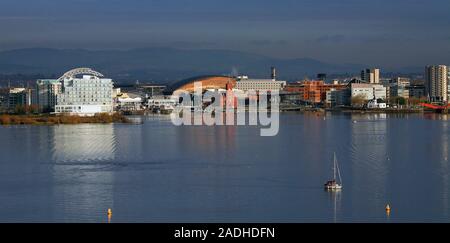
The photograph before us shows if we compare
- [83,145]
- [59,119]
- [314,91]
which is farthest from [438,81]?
[83,145]

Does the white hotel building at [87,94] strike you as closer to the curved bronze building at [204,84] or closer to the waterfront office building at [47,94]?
the waterfront office building at [47,94]

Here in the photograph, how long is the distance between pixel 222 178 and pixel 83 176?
3.48ft

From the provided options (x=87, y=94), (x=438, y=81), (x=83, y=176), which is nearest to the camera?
(x=83, y=176)

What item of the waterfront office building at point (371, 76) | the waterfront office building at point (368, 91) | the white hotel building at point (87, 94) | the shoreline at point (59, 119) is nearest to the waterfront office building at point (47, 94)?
the white hotel building at point (87, 94)

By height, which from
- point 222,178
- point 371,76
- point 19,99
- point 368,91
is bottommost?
point 222,178

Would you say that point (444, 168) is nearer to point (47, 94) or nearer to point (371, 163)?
point (371, 163)

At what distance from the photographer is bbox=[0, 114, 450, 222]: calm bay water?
5062mm

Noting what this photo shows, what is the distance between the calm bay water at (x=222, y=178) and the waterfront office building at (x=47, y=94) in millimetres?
7083

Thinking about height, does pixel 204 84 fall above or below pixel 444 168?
above

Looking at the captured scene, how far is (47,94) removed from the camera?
60.8 feet

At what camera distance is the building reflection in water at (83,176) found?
5.16 metres

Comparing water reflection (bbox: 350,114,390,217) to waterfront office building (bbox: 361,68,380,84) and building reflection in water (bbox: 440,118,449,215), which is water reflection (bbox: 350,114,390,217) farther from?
waterfront office building (bbox: 361,68,380,84)

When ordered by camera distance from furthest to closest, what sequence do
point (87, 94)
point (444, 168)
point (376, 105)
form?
point (376, 105), point (87, 94), point (444, 168)

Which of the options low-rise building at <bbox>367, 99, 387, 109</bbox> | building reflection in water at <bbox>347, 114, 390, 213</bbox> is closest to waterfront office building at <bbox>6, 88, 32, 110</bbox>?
low-rise building at <bbox>367, 99, 387, 109</bbox>
